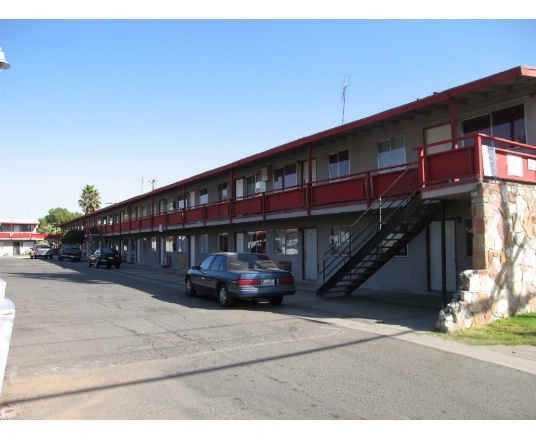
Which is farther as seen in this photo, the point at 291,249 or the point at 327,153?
the point at 291,249

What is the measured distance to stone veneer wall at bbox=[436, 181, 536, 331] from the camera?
9304 millimetres

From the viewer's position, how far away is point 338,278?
45.4 feet

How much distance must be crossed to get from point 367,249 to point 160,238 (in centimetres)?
2725

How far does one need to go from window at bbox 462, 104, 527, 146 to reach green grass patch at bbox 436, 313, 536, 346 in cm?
561

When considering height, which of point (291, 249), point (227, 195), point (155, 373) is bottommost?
point (155, 373)

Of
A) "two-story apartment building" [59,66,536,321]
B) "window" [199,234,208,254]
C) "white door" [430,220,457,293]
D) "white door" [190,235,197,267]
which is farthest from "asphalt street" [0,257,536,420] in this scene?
"white door" [190,235,197,267]

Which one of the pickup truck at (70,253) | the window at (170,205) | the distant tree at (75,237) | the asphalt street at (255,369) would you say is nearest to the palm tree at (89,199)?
the distant tree at (75,237)

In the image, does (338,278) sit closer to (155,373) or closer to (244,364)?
(244,364)

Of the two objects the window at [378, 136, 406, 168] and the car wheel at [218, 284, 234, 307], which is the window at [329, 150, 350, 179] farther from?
the car wheel at [218, 284, 234, 307]

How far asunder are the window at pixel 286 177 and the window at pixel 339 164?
8.33 feet

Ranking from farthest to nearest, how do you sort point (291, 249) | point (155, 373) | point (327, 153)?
point (291, 249), point (327, 153), point (155, 373)

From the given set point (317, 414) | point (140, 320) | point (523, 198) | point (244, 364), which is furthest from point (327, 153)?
point (317, 414)

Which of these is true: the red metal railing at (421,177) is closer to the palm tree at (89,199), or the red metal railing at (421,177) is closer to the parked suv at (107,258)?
the parked suv at (107,258)

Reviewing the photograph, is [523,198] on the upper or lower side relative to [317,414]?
upper
